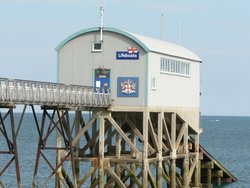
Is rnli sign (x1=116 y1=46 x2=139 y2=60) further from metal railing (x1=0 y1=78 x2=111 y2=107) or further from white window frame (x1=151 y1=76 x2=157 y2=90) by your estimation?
metal railing (x1=0 y1=78 x2=111 y2=107)

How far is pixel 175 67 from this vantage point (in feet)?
213

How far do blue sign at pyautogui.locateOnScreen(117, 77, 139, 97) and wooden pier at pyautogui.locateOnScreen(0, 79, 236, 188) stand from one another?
813 mm

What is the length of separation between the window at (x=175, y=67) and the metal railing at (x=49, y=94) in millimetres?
5212

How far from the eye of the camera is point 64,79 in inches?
2367

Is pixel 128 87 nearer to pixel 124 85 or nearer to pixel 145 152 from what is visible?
pixel 124 85

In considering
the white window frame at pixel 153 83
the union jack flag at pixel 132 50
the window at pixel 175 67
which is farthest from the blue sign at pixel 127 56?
the window at pixel 175 67

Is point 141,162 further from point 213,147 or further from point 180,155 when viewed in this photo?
point 213,147

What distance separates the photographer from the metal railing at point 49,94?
48094mm

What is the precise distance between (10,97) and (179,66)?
20353 millimetres

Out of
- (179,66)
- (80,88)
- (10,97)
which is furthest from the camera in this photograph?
(179,66)

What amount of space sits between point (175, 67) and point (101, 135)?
941cm

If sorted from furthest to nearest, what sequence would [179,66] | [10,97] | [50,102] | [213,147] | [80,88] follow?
[213,147] → [179,66] → [80,88] → [50,102] → [10,97]

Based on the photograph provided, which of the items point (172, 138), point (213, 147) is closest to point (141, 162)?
point (172, 138)

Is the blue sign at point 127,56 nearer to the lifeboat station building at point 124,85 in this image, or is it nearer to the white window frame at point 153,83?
the lifeboat station building at point 124,85
